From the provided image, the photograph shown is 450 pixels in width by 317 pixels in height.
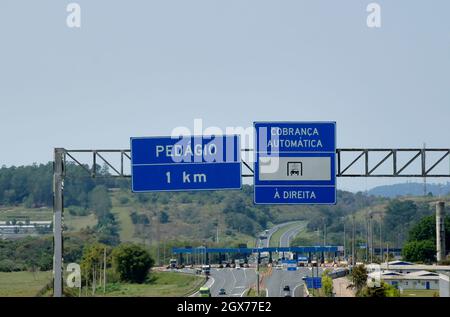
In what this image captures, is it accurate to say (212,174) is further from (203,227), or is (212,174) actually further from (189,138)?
(203,227)

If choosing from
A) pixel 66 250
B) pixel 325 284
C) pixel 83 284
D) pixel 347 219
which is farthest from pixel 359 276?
pixel 347 219

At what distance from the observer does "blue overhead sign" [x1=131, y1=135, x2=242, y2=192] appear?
1118 inches

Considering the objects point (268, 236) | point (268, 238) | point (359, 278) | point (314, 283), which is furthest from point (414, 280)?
point (268, 236)

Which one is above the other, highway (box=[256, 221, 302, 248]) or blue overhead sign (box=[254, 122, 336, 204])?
blue overhead sign (box=[254, 122, 336, 204])

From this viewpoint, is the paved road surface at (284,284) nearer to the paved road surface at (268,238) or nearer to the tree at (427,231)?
the tree at (427,231)

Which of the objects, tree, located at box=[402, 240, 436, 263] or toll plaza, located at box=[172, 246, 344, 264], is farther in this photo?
toll plaza, located at box=[172, 246, 344, 264]

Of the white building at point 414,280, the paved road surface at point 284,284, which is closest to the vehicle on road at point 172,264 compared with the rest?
the paved road surface at point 284,284

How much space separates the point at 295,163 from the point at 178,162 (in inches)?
143

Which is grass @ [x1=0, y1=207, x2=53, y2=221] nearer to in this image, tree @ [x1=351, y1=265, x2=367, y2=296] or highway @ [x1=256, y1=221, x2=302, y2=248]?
highway @ [x1=256, y1=221, x2=302, y2=248]

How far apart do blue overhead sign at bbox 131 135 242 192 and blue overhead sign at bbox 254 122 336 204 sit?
1154mm

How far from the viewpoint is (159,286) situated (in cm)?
7844

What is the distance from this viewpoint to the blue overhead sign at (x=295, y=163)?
28.5 m

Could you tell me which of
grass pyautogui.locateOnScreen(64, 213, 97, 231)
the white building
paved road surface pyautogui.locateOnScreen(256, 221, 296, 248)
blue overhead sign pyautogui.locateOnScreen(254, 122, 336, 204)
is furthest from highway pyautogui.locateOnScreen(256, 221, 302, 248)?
blue overhead sign pyautogui.locateOnScreen(254, 122, 336, 204)

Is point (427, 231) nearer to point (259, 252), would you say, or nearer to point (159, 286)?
point (259, 252)
